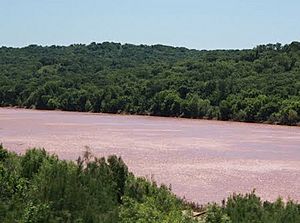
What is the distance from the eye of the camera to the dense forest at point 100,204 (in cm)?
811

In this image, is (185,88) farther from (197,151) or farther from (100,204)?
(100,204)

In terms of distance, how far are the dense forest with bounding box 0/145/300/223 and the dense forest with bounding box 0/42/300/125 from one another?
4816 cm

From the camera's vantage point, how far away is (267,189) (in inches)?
860

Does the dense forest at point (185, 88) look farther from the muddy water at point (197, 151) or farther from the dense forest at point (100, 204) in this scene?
the dense forest at point (100, 204)

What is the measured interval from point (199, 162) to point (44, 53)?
130 meters

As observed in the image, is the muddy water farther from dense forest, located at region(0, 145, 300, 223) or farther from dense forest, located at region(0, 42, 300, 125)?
dense forest, located at region(0, 42, 300, 125)

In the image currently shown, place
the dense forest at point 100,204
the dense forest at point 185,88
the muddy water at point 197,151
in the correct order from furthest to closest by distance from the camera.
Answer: the dense forest at point 185,88
the muddy water at point 197,151
the dense forest at point 100,204

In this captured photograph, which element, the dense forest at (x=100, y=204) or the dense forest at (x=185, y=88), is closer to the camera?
the dense forest at (x=100, y=204)

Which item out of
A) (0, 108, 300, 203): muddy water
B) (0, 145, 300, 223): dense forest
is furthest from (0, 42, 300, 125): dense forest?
(0, 145, 300, 223): dense forest

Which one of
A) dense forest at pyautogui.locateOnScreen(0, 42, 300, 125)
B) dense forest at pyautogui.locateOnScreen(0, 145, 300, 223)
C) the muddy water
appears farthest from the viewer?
dense forest at pyautogui.locateOnScreen(0, 42, 300, 125)

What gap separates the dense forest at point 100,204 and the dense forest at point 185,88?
158ft

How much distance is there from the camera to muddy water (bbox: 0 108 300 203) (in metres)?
22.6

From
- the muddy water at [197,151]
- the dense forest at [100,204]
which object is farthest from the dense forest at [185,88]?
the dense forest at [100,204]

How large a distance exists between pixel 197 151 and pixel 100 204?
2650 centimetres
